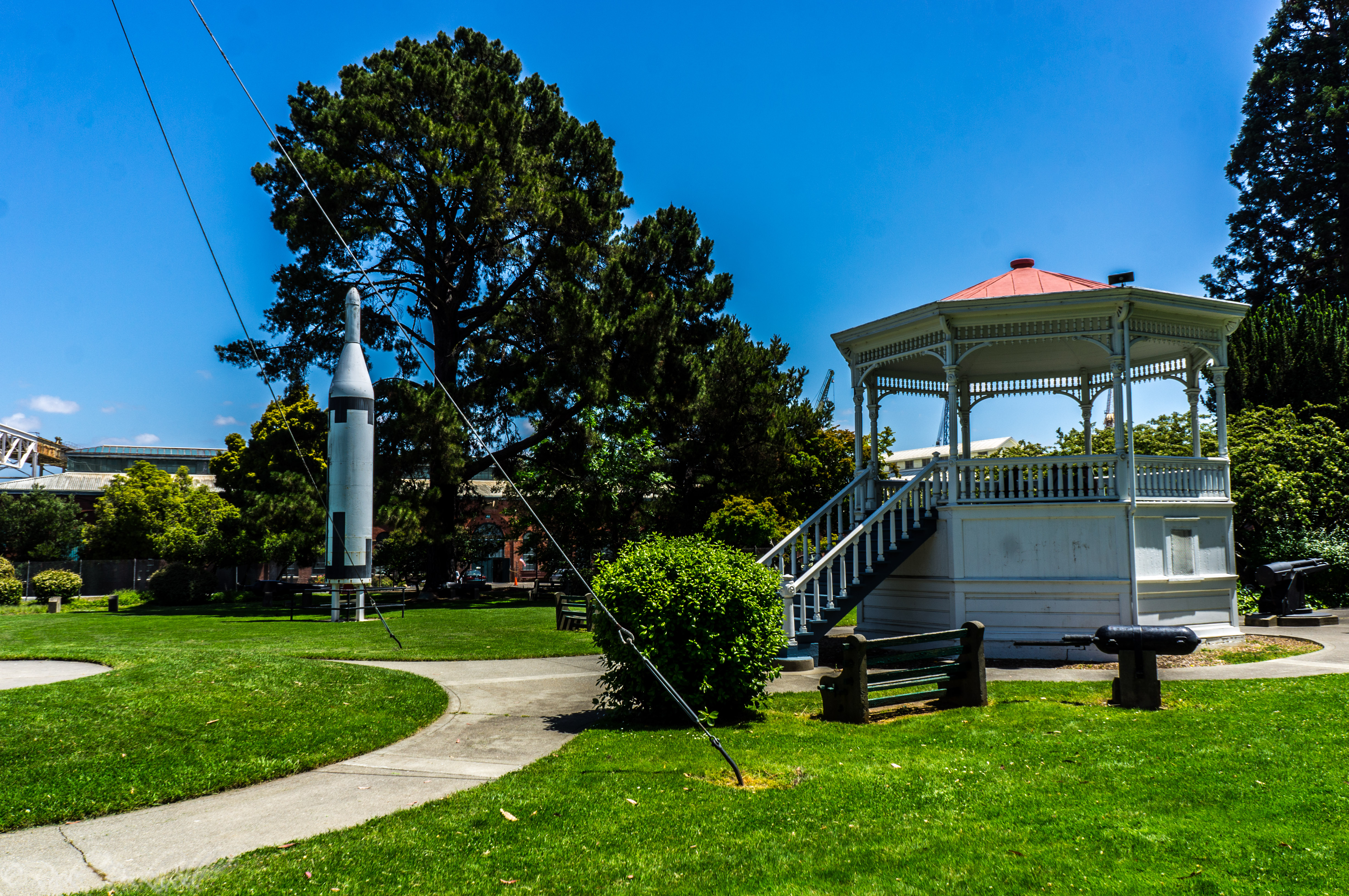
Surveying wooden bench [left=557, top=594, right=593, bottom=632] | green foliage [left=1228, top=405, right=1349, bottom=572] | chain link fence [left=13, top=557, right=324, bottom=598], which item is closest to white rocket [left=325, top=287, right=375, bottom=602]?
wooden bench [left=557, top=594, right=593, bottom=632]

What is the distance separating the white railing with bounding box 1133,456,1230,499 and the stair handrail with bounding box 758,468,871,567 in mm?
4885

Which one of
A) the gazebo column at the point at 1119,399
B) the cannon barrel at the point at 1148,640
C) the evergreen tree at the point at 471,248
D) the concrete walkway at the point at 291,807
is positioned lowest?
the concrete walkway at the point at 291,807

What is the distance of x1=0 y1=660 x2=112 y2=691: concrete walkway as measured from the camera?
36.6 ft

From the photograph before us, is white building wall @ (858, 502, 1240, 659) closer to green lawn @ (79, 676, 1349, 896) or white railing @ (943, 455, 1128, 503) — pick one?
white railing @ (943, 455, 1128, 503)

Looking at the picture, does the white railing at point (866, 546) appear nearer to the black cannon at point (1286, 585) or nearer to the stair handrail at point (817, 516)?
the stair handrail at point (817, 516)

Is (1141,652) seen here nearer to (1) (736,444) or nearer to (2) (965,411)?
(2) (965,411)

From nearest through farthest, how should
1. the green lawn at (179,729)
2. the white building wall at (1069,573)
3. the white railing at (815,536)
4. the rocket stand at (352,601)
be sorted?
the green lawn at (179,729) < the white building wall at (1069,573) < the white railing at (815,536) < the rocket stand at (352,601)

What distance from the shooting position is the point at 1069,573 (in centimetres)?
1471

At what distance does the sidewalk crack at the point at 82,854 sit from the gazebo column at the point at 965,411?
16.3 meters

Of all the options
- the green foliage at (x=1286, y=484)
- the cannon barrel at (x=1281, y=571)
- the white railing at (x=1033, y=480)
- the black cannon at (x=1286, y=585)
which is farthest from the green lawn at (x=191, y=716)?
the green foliage at (x=1286, y=484)

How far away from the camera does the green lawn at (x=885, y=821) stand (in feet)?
16.2

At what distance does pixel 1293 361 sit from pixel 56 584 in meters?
46.2

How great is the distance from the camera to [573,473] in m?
34.9

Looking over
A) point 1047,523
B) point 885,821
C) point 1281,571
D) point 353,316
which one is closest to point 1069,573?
point 1047,523
